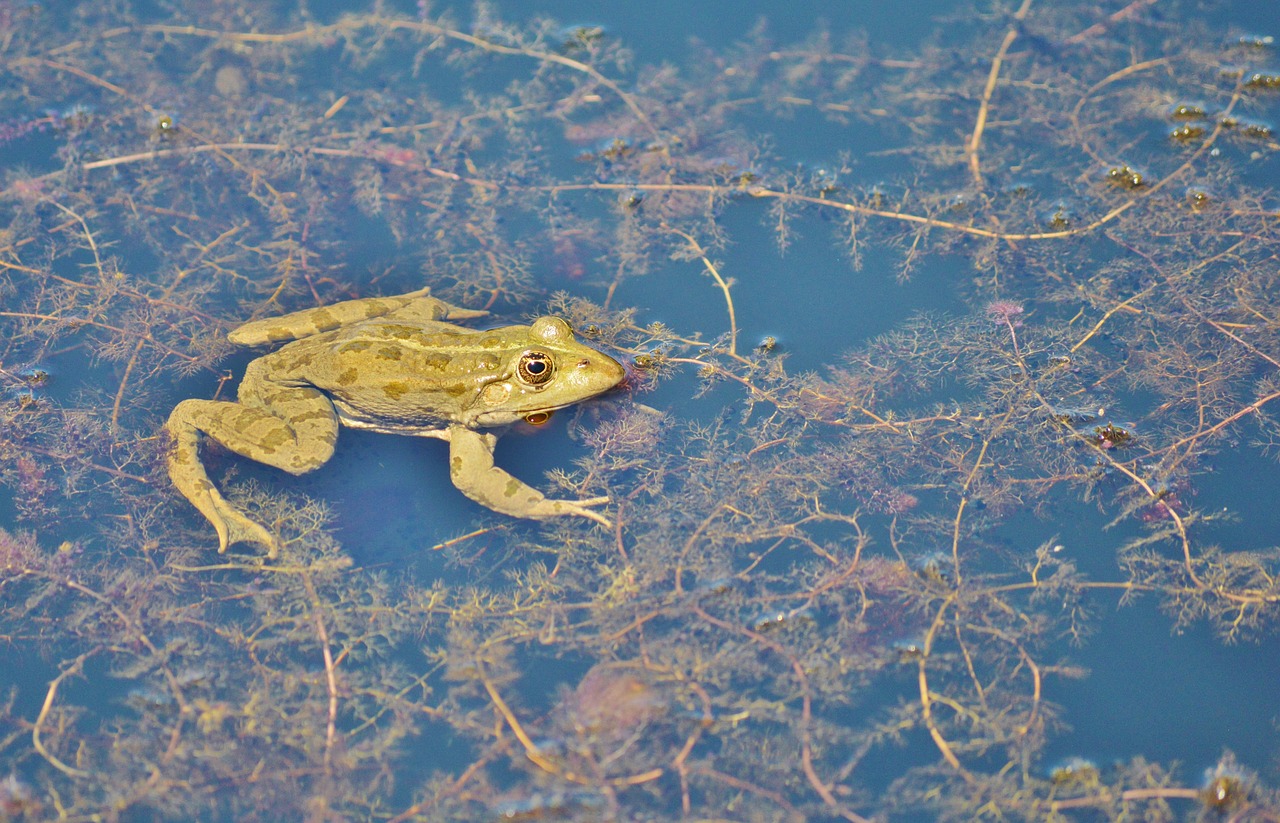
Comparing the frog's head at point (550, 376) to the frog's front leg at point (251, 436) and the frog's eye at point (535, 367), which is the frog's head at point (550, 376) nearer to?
the frog's eye at point (535, 367)

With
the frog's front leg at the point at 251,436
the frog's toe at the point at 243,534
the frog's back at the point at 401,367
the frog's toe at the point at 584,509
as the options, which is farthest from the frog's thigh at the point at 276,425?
the frog's toe at the point at 584,509

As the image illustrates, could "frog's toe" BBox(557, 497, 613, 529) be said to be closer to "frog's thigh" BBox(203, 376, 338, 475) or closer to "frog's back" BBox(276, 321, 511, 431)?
"frog's back" BBox(276, 321, 511, 431)

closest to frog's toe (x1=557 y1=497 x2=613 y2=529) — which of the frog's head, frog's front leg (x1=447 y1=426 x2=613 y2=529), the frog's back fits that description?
frog's front leg (x1=447 y1=426 x2=613 y2=529)

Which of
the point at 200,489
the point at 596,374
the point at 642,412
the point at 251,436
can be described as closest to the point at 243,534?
the point at 200,489

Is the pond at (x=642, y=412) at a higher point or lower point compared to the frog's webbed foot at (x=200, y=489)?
higher

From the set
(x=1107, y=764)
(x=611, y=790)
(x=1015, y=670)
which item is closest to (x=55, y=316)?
(x=611, y=790)

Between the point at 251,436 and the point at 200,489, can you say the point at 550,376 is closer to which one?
the point at 251,436
